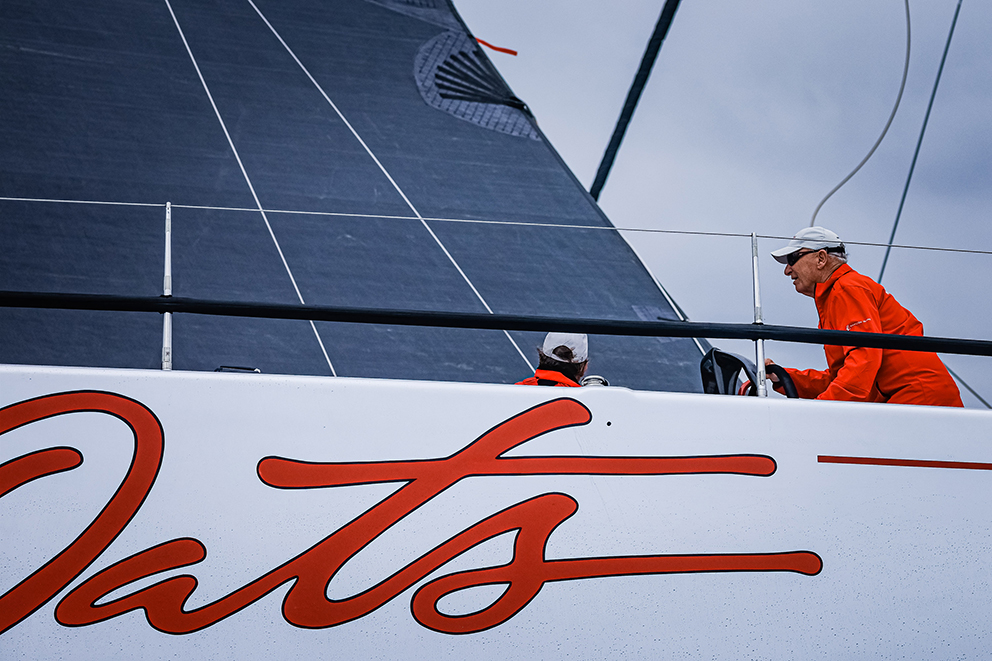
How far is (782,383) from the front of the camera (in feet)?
5.49

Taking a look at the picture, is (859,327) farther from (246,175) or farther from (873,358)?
(246,175)

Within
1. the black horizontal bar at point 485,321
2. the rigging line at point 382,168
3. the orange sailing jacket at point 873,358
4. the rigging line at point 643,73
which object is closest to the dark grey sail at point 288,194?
the rigging line at point 382,168

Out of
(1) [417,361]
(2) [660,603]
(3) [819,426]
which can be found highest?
(3) [819,426]

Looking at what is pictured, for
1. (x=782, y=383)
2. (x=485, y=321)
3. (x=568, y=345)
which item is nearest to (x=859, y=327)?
(x=782, y=383)

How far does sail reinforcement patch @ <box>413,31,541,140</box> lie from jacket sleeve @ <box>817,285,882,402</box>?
205cm

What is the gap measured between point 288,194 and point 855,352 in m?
1.94

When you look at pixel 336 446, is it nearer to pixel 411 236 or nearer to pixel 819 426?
pixel 819 426

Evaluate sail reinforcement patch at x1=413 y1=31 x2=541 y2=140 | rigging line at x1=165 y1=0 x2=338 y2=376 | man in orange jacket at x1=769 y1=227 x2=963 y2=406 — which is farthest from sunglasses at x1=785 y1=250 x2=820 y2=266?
sail reinforcement patch at x1=413 y1=31 x2=541 y2=140

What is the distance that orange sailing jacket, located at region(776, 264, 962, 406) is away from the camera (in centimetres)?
163

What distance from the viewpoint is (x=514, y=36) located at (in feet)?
12.8

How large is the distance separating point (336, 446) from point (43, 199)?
5.36ft

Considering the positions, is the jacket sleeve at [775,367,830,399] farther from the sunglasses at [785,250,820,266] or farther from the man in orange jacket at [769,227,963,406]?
the sunglasses at [785,250,820,266]

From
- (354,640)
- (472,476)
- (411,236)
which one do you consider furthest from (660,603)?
(411,236)

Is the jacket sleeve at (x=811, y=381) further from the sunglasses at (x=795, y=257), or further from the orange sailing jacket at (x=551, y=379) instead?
the orange sailing jacket at (x=551, y=379)
